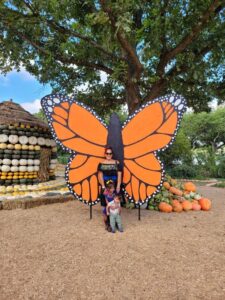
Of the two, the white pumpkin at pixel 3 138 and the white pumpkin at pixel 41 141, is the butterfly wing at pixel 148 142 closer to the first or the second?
the white pumpkin at pixel 41 141

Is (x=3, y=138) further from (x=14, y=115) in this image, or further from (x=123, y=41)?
(x=123, y=41)

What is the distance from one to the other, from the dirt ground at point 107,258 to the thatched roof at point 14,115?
9.88ft

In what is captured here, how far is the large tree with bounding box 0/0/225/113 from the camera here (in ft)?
21.3

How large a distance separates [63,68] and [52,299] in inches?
275

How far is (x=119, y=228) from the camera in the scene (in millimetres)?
5355

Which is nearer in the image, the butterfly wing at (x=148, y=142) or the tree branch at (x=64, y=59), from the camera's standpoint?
the butterfly wing at (x=148, y=142)

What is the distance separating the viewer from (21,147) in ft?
27.6

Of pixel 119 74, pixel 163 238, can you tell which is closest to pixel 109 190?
pixel 163 238

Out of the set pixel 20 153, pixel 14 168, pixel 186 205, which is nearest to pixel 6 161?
pixel 14 168

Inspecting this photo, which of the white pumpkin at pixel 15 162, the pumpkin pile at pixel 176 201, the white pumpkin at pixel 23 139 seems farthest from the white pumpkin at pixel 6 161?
the pumpkin pile at pixel 176 201

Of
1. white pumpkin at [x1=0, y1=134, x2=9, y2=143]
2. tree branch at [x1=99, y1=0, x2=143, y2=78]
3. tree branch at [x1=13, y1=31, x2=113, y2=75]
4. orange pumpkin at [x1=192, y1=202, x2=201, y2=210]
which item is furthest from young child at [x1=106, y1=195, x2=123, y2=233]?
tree branch at [x1=13, y1=31, x2=113, y2=75]

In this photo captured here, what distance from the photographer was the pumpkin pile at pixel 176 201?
7.11 metres

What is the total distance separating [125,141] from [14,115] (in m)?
4.07

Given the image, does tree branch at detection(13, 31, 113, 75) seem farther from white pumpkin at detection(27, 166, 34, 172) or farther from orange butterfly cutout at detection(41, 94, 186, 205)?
white pumpkin at detection(27, 166, 34, 172)
